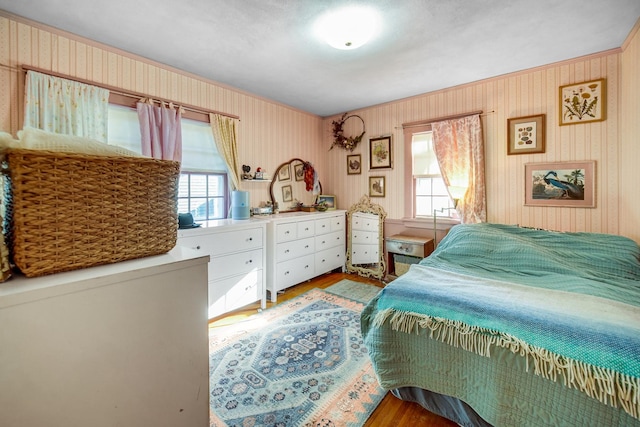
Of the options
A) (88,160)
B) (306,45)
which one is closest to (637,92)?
(306,45)

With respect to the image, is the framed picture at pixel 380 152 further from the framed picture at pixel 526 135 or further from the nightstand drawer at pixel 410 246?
the framed picture at pixel 526 135

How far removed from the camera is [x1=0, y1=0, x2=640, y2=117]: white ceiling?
2.01m

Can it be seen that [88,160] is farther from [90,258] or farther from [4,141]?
[90,258]

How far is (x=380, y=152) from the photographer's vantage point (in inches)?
169

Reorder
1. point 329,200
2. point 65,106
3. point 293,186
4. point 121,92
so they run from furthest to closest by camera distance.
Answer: point 329,200
point 293,186
point 121,92
point 65,106

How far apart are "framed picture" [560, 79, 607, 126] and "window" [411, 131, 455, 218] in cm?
137

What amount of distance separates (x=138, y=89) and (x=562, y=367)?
3767 millimetres

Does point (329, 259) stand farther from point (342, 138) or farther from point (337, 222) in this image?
point (342, 138)

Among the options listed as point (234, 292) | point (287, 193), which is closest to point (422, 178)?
point (287, 193)

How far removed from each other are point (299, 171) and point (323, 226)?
3.33ft

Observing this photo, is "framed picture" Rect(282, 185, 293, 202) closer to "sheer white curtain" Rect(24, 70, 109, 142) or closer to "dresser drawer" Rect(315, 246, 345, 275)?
"dresser drawer" Rect(315, 246, 345, 275)

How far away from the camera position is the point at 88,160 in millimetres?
690

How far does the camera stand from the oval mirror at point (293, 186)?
4.16 m

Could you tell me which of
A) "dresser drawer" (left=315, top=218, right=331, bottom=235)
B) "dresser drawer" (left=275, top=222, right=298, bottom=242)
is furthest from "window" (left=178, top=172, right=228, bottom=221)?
"dresser drawer" (left=315, top=218, right=331, bottom=235)
